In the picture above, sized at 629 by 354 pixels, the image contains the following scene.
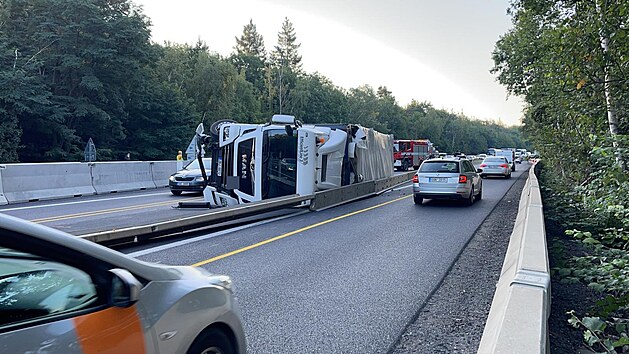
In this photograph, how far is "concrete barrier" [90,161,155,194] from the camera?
2045cm

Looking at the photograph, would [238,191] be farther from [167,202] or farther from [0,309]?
[0,309]

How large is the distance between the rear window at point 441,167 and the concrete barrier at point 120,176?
42.7 ft

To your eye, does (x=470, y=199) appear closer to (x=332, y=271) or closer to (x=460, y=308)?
(x=332, y=271)

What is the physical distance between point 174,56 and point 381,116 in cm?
6530

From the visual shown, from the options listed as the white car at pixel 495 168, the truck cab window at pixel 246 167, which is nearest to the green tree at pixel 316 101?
the white car at pixel 495 168

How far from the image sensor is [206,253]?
27.4 feet

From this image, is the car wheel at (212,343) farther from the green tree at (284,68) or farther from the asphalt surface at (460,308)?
the green tree at (284,68)

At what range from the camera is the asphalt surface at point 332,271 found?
4824 millimetres

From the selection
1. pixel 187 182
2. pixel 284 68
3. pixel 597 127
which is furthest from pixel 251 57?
pixel 597 127

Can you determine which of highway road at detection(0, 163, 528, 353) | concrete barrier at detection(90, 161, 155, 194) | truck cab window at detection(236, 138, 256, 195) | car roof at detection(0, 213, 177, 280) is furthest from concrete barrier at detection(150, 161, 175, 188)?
car roof at detection(0, 213, 177, 280)

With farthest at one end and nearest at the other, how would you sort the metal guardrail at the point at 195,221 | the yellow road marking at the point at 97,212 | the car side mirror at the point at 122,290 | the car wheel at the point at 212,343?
the yellow road marking at the point at 97,212, the metal guardrail at the point at 195,221, the car wheel at the point at 212,343, the car side mirror at the point at 122,290

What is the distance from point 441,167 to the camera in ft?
54.1

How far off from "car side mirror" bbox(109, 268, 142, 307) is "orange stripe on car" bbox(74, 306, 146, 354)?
33mm

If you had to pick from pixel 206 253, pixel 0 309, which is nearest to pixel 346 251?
pixel 206 253
